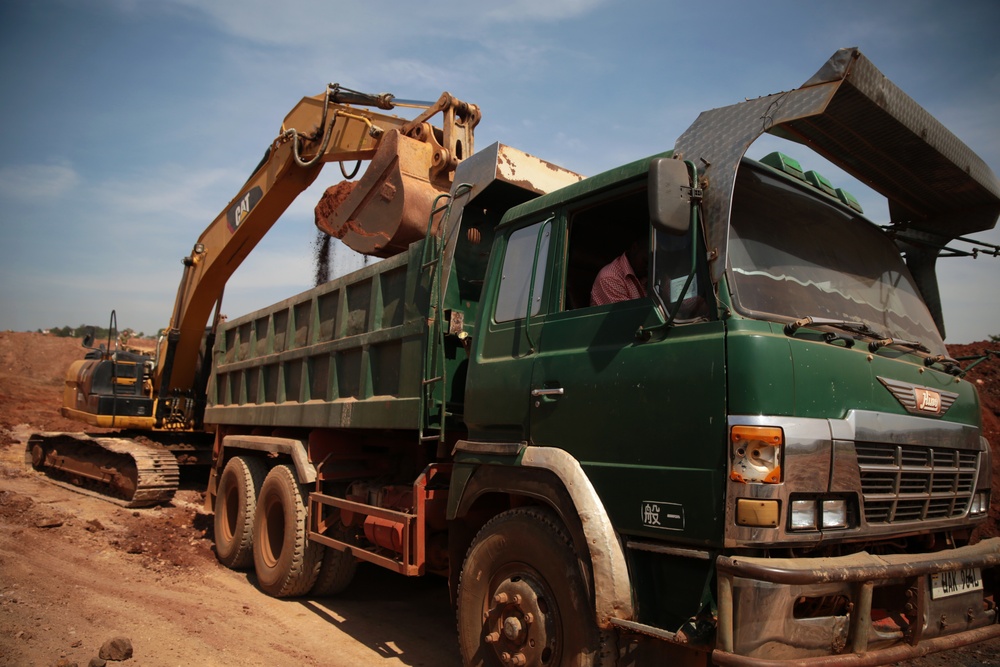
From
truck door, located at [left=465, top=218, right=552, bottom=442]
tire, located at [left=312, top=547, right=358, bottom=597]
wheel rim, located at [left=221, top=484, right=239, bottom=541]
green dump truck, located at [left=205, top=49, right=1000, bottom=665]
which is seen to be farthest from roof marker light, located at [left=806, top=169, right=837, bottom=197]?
wheel rim, located at [left=221, top=484, right=239, bottom=541]

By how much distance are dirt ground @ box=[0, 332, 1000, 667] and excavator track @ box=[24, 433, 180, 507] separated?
70 centimetres

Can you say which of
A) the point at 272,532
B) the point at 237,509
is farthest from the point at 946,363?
the point at 237,509

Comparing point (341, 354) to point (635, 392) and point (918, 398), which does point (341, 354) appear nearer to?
point (635, 392)

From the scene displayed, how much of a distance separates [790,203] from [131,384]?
37.4 ft

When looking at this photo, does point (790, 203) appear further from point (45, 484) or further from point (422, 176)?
point (45, 484)

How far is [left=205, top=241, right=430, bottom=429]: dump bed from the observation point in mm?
4836

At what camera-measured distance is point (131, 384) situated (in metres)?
11.8

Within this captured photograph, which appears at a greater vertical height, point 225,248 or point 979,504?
point 225,248

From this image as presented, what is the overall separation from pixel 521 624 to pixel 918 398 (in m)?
2.09

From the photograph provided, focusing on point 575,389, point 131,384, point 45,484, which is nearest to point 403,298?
point 575,389

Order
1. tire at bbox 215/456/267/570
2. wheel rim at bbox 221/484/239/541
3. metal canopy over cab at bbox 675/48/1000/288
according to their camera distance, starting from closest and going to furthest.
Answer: metal canopy over cab at bbox 675/48/1000/288 → tire at bbox 215/456/267/570 → wheel rim at bbox 221/484/239/541

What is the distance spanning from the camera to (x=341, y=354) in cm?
579

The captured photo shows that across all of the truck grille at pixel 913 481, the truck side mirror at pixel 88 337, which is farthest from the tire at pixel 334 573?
the truck side mirror at pixel 88 337

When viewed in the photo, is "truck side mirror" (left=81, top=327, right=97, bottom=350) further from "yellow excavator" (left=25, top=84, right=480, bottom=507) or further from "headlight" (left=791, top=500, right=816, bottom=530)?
"headlight" (left=791, top=500, right=816, bottom=530)
